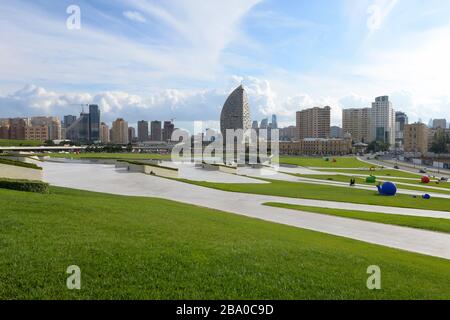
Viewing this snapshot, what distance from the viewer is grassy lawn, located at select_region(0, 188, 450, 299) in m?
7.12

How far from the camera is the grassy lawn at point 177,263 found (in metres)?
7.12

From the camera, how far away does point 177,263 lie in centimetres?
845

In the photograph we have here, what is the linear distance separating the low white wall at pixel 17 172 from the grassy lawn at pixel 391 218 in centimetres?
1854

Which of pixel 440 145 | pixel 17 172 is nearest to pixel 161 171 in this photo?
pixel 17 172

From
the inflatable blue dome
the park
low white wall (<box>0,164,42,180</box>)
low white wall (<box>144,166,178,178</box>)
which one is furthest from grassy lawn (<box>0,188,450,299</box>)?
low white wall (<box>144,166,178,178</box>)

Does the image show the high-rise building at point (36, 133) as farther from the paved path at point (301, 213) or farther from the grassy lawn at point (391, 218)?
the grassy lawn at point (391, 218)

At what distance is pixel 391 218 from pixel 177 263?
655 inches

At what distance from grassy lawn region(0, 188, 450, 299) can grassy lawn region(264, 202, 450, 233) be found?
23.0ft

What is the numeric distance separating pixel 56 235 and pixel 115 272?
3257 mm

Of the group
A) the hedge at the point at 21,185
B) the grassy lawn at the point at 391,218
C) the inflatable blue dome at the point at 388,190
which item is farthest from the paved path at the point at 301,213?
the hedge at the point at 21,185

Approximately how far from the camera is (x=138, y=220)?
13.6 m

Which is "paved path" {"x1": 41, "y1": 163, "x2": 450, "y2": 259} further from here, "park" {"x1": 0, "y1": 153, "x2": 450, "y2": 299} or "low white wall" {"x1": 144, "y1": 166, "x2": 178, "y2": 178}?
"low white wall" {"x1": 144, "y1": 166, "x2": 178, "y2": 178}

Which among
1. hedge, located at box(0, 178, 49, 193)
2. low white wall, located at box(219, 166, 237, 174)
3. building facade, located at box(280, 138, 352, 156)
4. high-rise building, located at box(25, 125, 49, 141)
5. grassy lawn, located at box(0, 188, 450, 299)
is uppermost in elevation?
high-rise building, located at box(25, 125, 49, 141)
